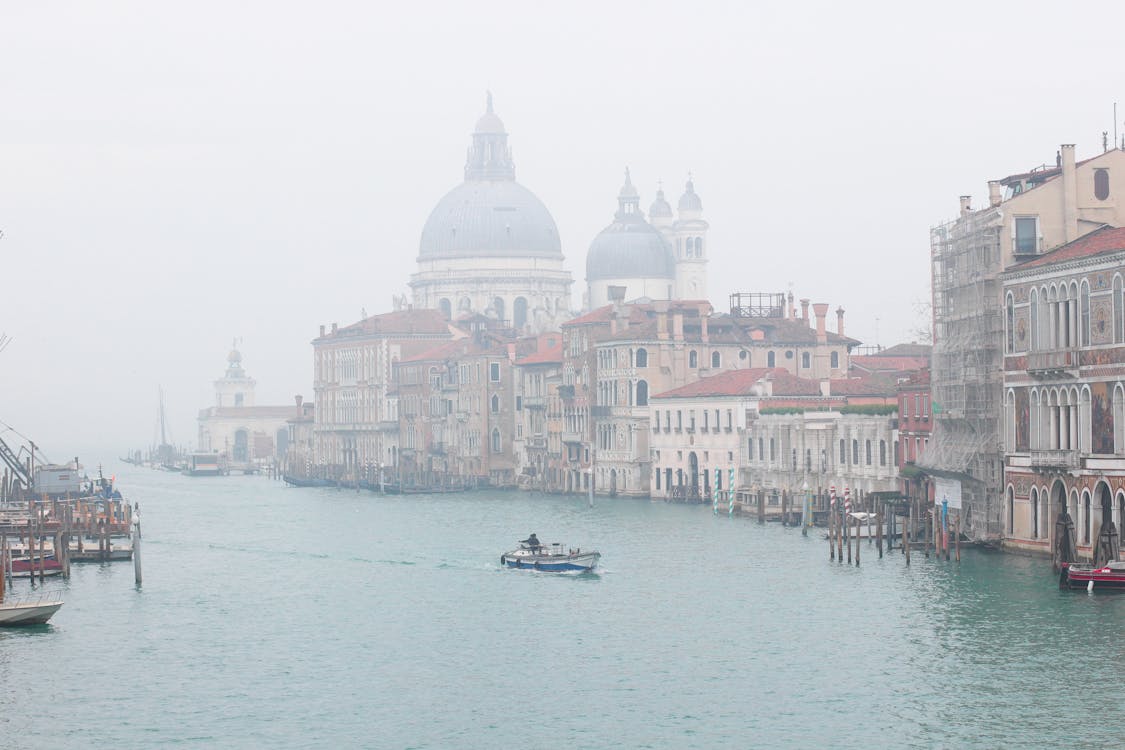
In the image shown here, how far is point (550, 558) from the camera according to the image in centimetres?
5834

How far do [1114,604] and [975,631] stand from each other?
12.5 feet

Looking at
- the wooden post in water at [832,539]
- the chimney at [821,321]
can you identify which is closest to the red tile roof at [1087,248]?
the wooden post in water at [832,539]

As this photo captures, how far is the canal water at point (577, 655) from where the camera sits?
34656mm

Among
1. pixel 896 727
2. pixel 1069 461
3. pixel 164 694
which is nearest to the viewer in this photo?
pixel 896 727

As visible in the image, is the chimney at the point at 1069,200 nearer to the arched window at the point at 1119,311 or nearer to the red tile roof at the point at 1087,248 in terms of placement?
the red tile roof at the point at 1087,248

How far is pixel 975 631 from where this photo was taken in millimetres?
43312

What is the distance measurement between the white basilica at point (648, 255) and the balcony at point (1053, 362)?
103m

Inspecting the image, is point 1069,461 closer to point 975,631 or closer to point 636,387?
point 975,631

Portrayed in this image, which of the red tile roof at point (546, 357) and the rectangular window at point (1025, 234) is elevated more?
the rectangular window at point (1025, 234)

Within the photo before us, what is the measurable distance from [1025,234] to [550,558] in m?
15.8

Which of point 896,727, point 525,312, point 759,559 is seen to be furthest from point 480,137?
point 896,727

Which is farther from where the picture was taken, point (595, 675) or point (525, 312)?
point (525, 312)

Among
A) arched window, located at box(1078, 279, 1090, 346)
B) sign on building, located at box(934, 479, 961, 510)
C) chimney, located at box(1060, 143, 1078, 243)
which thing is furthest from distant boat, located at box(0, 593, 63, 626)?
chimney, located at box(1060, 143, 1078, 243)

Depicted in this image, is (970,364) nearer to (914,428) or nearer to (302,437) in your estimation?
(914,428)
